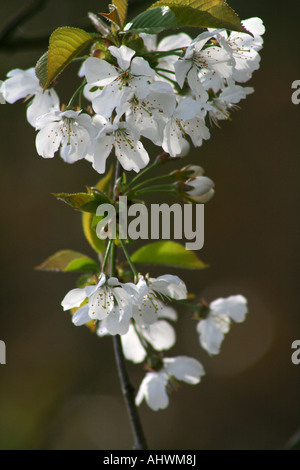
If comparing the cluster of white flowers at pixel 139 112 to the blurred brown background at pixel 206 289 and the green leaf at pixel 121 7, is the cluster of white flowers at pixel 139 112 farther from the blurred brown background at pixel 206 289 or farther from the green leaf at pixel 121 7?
the blurred brown background at pixel 206 289

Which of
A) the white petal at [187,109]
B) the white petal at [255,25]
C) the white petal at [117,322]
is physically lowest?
the white petal at [117,322]

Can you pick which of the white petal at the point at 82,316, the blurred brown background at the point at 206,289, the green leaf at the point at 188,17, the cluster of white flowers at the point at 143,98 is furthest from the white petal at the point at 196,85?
the blurred brown background at the point at 206,289

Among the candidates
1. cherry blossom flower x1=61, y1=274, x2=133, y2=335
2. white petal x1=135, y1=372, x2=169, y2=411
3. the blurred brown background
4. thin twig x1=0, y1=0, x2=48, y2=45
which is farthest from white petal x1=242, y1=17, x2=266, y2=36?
the blurred brown background

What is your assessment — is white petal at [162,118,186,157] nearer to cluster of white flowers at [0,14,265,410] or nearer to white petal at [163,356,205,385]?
cluster of white flowers at [0,14,265,410]

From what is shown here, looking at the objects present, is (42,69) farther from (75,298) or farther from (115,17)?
(75,298)

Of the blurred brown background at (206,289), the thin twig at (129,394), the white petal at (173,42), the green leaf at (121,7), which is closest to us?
the green leaf at (121,7)

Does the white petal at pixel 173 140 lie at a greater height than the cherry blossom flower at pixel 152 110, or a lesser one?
lesser

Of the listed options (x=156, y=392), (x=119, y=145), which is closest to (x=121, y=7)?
(x=119, y=145)
